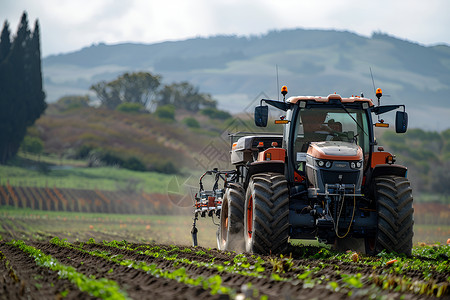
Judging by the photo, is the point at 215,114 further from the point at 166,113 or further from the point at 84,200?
the point at 84,200

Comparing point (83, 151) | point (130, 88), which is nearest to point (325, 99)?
point (83, 151)

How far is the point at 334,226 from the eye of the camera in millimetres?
11898

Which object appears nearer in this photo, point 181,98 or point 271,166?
point 271,166

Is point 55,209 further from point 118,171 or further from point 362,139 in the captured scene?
point 362,139

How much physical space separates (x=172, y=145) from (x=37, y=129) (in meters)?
14.2

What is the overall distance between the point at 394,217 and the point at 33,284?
641 cm

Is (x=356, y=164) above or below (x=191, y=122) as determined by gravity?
below

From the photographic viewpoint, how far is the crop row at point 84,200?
46312 mm

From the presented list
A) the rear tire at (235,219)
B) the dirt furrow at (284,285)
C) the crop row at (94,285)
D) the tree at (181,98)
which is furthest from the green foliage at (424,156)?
the tree at (181,98)

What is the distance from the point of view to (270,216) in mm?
11602

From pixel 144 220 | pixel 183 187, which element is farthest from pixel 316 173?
pixel 144 220

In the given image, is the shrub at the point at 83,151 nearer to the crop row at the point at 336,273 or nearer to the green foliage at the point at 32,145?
the green foliage at the point at 32,145

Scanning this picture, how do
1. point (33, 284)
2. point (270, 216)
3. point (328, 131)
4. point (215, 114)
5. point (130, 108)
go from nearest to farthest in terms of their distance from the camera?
point (33, 284), point (270, 216), point (328, 131), point (130, 108), point (215, 114)

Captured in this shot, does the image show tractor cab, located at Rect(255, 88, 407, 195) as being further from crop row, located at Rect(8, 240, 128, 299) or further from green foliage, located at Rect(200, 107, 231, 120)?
green foliage, located at Rect(200, 107, 231, 120)
